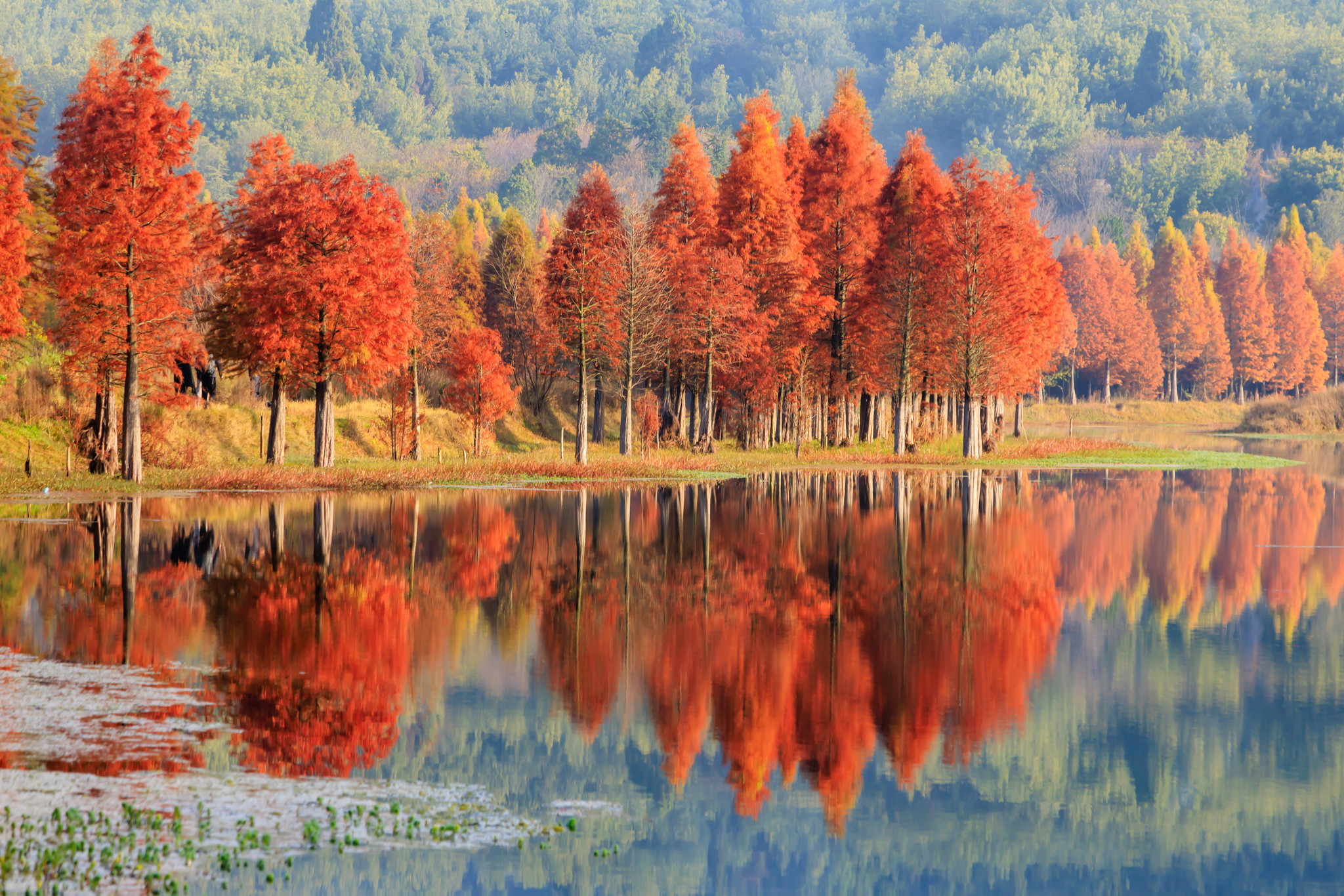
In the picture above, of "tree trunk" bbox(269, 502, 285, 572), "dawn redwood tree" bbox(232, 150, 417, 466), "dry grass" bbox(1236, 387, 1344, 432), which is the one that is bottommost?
"tree trunk" bbox(269, 502, 285, 572)

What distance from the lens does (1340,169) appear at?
181 meters

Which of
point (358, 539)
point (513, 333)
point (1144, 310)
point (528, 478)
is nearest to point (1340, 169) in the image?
point (1144, 310)

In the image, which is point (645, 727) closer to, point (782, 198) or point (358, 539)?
point (358, 539)

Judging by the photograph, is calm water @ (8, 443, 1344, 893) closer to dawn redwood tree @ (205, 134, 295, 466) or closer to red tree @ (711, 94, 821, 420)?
dawn redwood tree @ (205, 134, 295, 466)

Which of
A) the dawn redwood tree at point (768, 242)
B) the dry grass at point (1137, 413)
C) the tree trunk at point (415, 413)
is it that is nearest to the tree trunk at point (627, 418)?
the dawn redwood tree at point (768, 242)

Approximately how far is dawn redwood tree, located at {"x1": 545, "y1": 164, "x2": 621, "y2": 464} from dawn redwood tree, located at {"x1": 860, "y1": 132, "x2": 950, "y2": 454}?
Answer: 12.5m

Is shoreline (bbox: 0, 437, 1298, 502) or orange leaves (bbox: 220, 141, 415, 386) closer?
shoreline (bbox: 0, 437, 1298, 502)

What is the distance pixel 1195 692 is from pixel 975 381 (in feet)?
146

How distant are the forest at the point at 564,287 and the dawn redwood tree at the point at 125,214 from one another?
9cm

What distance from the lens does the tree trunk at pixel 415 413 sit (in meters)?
57.0

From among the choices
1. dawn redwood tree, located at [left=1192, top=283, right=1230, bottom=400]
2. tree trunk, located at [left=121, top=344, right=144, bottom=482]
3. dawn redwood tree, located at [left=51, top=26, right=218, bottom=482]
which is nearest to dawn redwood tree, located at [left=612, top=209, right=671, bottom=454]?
dawn redwood tree, located at [left=51, top=26, right=218, bottom=482]

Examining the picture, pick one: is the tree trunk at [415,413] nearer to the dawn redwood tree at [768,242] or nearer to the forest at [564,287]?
the forest at [564,287]

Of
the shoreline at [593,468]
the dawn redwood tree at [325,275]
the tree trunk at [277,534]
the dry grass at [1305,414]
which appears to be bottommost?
the tree trunk at [277,534]

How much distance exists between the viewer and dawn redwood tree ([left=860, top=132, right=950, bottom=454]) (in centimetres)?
5872
